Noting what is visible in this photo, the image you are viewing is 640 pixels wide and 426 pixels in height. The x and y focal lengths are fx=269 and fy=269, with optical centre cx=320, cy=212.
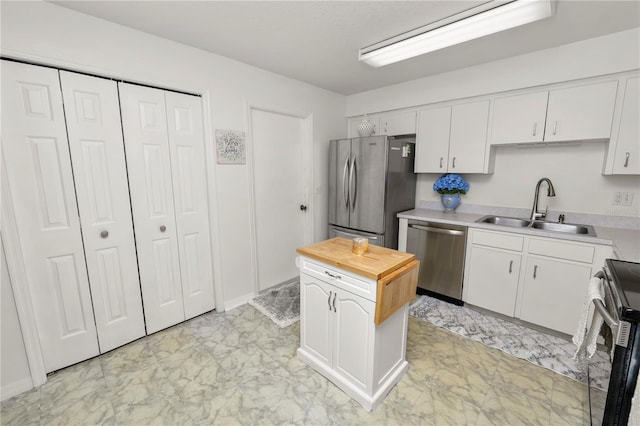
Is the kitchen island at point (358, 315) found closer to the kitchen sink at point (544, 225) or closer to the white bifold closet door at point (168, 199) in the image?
the white bifold closet door at point (168, 199)

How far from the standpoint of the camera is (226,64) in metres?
2.56

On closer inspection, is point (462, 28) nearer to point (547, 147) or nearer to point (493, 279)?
point (547, 147)

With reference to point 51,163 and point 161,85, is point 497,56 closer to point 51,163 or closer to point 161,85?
point 161,85

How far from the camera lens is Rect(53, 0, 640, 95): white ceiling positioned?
5.74 feet

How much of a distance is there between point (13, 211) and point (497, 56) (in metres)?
3.96

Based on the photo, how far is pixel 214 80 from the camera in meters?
2.50

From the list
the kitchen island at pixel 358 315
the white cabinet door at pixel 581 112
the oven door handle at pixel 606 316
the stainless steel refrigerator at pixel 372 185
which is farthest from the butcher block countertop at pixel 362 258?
the white cabinet door at pixel 581 112

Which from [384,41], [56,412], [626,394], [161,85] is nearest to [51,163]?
[161,85]

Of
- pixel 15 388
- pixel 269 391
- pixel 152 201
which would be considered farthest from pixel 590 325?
pixel 15 388

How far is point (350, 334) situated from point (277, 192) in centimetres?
196

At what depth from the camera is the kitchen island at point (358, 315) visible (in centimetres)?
157

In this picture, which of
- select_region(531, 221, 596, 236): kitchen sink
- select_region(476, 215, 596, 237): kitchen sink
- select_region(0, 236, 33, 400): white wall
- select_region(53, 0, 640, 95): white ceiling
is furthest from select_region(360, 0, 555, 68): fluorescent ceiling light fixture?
select_region(0, 236, 33, 400): white wall

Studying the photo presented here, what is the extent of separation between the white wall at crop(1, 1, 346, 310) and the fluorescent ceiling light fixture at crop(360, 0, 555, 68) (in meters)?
1.14

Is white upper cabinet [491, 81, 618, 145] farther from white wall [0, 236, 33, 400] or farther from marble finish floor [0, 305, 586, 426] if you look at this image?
white wall [0, 236, 33, 400]
